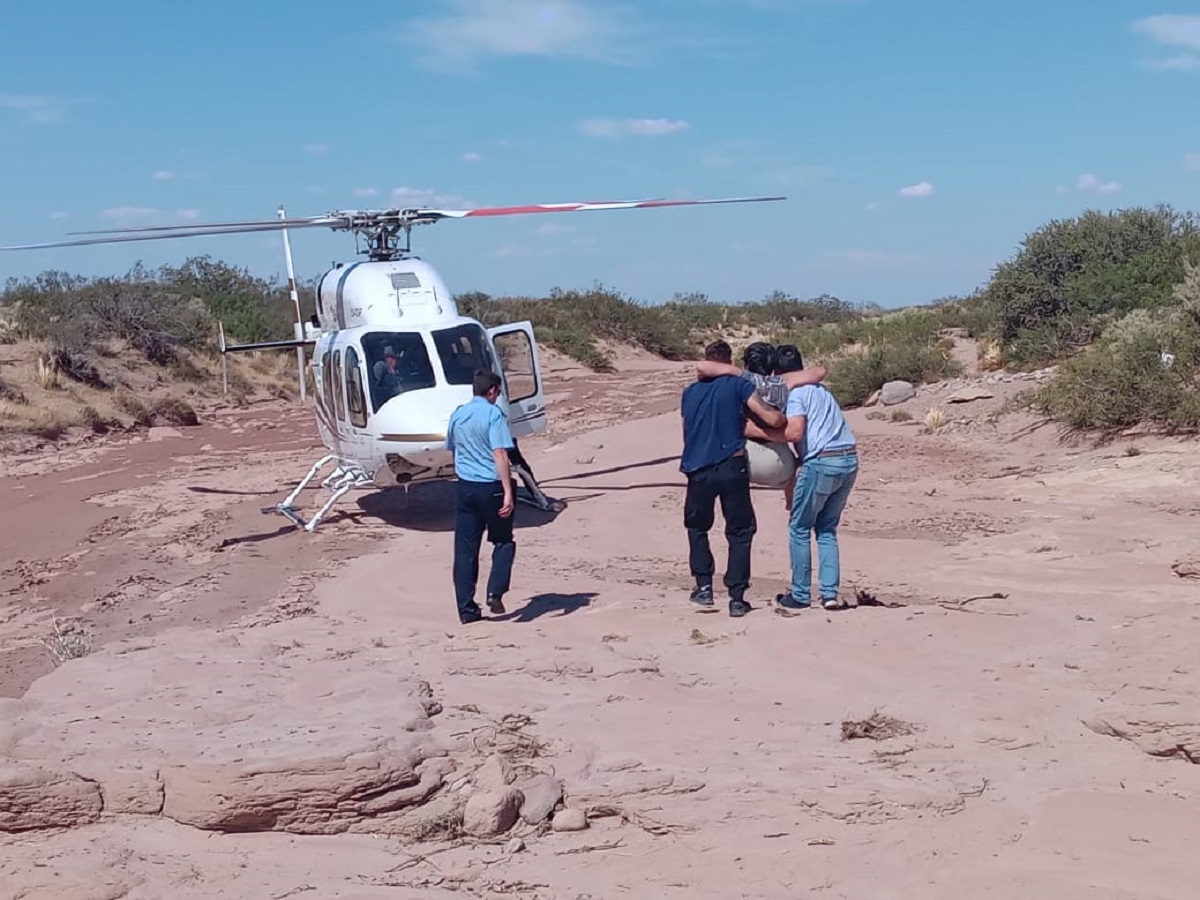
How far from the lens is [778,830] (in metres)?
5.23

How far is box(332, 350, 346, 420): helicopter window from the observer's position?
14.0 metres

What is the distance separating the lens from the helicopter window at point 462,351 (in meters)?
13.5

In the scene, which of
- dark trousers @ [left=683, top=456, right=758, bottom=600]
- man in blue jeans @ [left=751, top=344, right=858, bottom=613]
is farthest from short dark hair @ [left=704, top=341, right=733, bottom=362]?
dark trousers @ [left=683, top=456, right=758, bottom=600]

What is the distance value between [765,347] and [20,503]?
13.2m

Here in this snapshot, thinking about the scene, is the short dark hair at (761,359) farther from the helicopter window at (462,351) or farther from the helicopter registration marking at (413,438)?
the helicopter window at (462,351)

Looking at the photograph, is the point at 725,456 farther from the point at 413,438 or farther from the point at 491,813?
the point at 413,438

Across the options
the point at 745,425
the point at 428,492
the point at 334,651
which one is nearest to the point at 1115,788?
the point at 745,425

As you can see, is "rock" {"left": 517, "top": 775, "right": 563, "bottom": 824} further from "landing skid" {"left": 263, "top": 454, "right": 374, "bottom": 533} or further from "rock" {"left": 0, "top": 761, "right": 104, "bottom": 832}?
"landing skid" {"left": 263, "top": 454, "right": 374, "bottom": 533}

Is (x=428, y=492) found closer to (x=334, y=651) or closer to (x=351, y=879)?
(x=334, y=651)

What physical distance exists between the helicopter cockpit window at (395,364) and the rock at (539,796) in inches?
313

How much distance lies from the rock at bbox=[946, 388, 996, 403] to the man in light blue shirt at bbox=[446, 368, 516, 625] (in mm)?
12882

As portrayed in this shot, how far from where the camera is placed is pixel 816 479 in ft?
28.5

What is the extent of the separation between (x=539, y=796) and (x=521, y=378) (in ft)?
30.2

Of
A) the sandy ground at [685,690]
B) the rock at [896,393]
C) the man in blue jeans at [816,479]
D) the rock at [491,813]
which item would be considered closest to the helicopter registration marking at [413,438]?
the sandy ground at [685,690]
